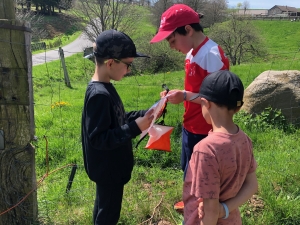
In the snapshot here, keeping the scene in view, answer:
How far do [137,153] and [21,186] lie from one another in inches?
73.9

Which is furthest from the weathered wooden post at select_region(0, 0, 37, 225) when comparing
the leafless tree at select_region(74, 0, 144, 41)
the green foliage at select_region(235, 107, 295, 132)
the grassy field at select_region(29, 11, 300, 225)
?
the leafless tree at select_region(74, 0, 144, 41)

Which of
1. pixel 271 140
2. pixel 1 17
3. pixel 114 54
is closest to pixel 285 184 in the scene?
pixel 271 140

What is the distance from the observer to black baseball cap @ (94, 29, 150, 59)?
196 cm

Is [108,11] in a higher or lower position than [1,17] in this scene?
higher

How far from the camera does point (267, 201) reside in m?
3.00

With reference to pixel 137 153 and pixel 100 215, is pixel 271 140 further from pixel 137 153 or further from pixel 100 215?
pixel 100 215

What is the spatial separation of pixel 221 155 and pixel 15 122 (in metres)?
1.62

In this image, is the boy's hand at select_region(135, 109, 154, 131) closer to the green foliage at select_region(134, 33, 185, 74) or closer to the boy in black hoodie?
the boy in black hoodie

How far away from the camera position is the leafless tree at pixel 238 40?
81.8ft

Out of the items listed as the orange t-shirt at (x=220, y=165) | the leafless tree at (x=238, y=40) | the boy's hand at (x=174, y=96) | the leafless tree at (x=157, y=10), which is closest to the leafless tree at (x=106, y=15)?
the leafless tree at (x=238, y=40)

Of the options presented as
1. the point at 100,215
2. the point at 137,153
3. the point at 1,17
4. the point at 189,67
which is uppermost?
the point at 1,17

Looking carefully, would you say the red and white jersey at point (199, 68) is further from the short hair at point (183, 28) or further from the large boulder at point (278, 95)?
the large boulder at point (278, 95)

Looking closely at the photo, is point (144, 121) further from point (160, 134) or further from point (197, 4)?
point (197, 4)

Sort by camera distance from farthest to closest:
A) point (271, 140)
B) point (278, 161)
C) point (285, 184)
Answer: point (271, 140)
point (278, 161)
point (285, 184)
